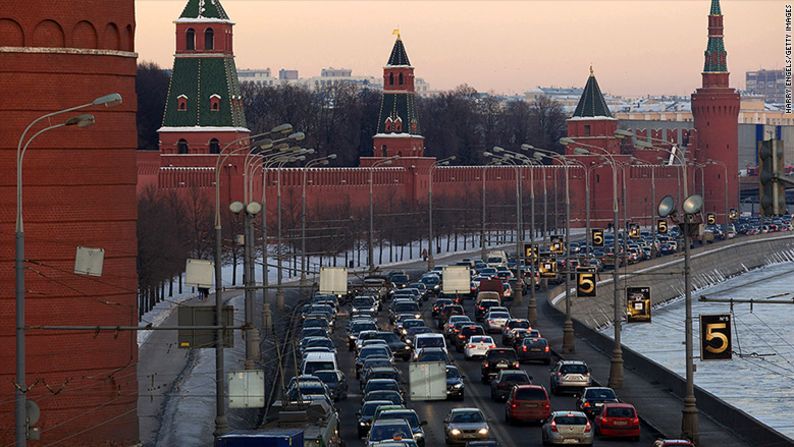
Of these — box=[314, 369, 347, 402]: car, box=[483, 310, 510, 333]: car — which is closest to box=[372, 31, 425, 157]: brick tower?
box=[483, 310, 510, 333]: car

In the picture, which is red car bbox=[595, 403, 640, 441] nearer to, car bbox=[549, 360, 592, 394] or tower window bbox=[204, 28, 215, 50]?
car bbox=[549, 360, 592, 394]

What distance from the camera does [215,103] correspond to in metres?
113

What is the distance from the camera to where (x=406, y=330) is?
6309 centimetres

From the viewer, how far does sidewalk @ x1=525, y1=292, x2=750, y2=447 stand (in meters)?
40.8

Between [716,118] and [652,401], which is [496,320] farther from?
[716,118]

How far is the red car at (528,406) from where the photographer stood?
42.2 m

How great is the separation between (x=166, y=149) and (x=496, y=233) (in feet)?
112

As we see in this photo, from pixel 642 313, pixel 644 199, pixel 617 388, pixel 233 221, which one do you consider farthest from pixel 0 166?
pixel 644 199

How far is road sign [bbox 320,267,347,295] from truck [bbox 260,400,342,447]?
882 cm

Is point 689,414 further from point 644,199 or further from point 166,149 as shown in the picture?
A: point 644,199

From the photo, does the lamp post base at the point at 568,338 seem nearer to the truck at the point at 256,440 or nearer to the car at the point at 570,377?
the car at the point at 570,377

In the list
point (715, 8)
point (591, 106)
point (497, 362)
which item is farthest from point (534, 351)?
point (715, 8)

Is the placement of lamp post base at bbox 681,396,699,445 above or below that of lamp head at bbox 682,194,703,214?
below

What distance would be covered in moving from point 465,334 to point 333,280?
16.2 m
